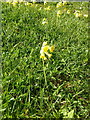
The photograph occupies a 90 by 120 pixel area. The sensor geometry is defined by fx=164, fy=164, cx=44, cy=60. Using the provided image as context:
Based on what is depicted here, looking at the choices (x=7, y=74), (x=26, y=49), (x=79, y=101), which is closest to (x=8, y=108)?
(x=7, y=74)

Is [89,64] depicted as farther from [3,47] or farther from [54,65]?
[3,47]

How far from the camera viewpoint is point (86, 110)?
5.12 ft

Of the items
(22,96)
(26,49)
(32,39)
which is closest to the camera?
(22,96)

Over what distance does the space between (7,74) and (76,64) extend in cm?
92

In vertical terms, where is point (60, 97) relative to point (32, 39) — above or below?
below

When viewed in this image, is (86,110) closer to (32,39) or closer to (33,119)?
(33,119)

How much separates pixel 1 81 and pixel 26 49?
77 centimetres

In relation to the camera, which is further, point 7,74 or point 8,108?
point 7,74

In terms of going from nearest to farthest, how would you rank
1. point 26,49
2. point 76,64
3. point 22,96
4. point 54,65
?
point 22,96
point 54,65
point 76,64
point 26,49

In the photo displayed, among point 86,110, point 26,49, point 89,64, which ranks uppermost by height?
point 26,49

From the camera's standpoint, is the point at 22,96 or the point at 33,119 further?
the point at 22,96

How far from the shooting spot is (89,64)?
7.51 feet

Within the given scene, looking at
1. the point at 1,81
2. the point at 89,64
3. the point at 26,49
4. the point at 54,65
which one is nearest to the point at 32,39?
the point at 26,49

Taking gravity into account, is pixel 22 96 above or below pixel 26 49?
below
